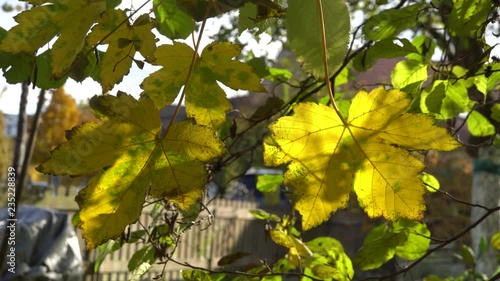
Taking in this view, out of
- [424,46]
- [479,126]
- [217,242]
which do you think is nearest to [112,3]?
[424,46]

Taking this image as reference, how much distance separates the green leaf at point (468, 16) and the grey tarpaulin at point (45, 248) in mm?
4054

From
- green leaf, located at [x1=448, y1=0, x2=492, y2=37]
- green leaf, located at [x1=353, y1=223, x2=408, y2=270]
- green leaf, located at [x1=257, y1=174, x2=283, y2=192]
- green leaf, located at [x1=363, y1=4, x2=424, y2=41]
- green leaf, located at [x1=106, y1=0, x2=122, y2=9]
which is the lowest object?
green leaf, located at [x1=353, y1=223, x2=408, y2=270]

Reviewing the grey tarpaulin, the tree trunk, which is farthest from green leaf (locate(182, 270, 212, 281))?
the grey tarpaulin

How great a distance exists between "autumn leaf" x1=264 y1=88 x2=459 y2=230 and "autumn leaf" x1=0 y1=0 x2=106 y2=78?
16cm

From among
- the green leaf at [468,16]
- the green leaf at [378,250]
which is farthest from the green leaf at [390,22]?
the green leaf at [378,250]

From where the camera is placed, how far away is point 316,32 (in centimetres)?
41

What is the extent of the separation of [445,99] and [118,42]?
1.59ft

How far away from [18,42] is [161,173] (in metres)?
0.15

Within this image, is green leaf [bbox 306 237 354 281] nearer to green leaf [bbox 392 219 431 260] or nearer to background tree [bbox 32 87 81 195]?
green leaf [bbox 392 219 431 260]

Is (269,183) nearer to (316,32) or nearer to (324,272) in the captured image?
(324,272)

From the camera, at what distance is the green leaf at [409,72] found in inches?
32.3

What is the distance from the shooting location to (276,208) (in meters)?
8.79

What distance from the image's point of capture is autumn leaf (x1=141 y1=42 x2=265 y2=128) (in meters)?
0.48

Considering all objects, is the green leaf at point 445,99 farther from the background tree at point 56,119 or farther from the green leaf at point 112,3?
the background tree at point 56,119
